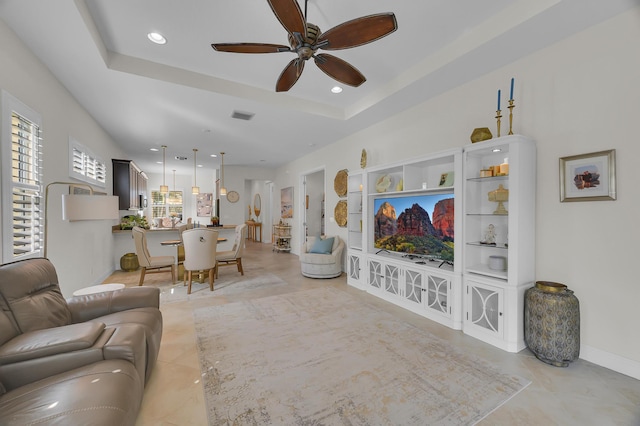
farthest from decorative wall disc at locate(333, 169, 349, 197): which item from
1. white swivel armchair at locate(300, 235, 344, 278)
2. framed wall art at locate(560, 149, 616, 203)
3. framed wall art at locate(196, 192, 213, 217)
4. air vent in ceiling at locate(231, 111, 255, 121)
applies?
framed wall art at locate(196, 192, 213, 217)

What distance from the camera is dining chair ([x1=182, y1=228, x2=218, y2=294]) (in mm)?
4199

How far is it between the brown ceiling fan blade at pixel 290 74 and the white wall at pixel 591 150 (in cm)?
220

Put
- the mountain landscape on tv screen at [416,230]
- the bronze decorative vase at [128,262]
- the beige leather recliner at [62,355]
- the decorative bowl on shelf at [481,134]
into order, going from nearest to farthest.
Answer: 1. the beige leather recliner at [62,355]
2. the decorative bowl on shelf at [481,134]
3. the mountain landscape on tv screen at [416,230]
4. the bronze decorative vase at [128,262]

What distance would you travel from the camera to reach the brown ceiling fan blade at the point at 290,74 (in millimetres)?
2315

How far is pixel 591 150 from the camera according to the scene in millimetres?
2318

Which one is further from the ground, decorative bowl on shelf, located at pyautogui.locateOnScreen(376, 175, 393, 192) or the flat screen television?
decorative bowl on shelf, located at pyautogui.locateOnScreen(376, 175, 393, 192)

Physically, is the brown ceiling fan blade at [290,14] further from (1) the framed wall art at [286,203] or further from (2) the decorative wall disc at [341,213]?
(1) the framed wall art at [286,203]

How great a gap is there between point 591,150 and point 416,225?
187 cm

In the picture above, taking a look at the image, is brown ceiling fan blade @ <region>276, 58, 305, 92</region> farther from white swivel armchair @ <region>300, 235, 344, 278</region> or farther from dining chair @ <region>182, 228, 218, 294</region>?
white swivel armchair @ <region>300, 235, 344, 278</region>

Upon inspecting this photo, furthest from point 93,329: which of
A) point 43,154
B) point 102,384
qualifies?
point 43,154

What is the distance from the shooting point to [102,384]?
1.29 metres

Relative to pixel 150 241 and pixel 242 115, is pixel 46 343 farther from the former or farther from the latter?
pixel 150 241

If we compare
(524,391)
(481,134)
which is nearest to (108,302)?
(524,391)

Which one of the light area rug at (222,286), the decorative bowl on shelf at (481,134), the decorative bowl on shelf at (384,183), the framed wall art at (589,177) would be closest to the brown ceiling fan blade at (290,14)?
the decorative bowl on shelf at (481,134)
